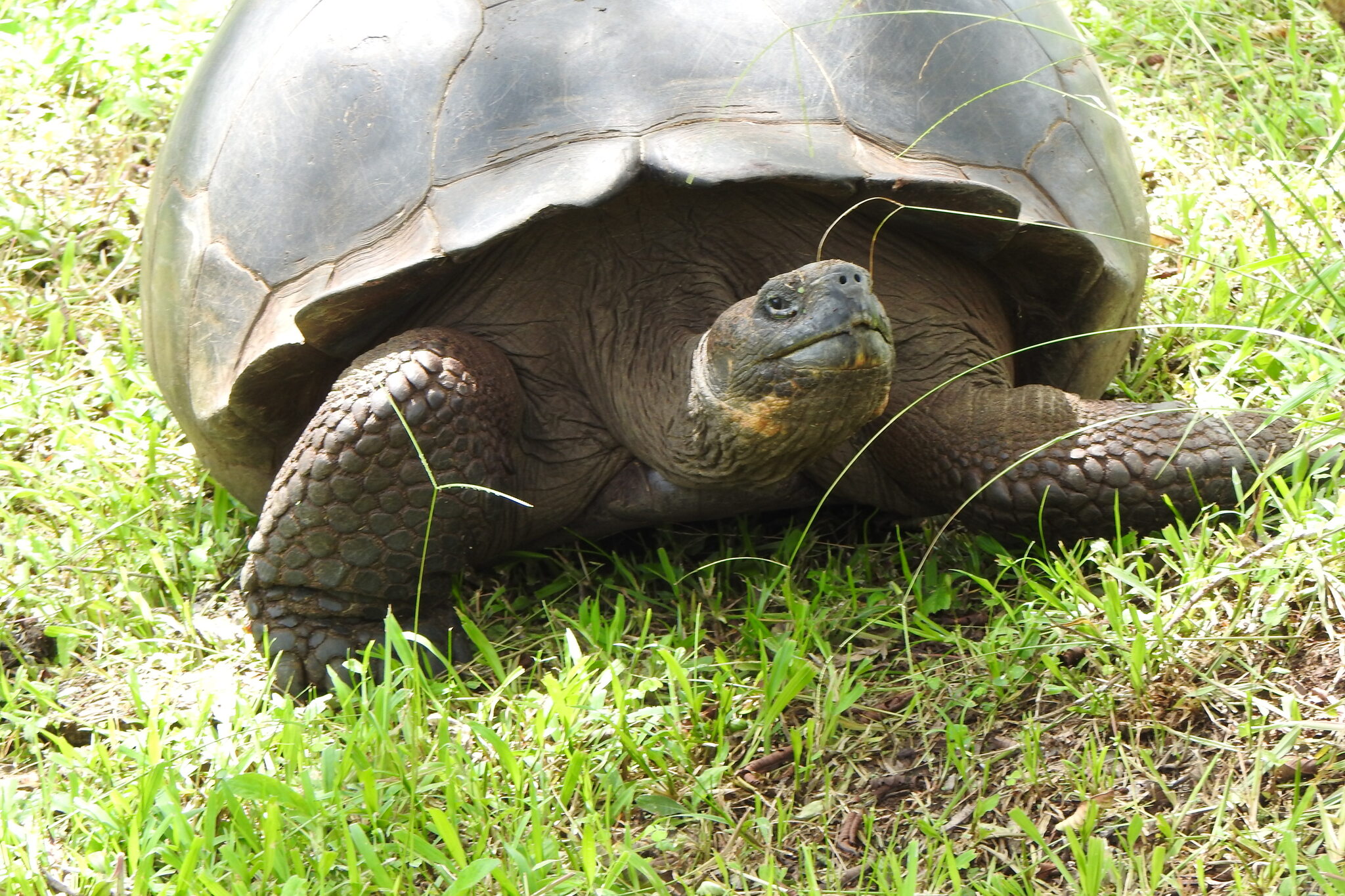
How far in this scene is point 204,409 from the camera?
10.6 ft

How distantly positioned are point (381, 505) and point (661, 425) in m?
0.59

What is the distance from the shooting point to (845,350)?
2.53m

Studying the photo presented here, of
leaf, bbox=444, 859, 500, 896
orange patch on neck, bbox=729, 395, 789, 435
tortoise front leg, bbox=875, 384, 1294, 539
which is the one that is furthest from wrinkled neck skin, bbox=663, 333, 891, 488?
leaf, bbox=444, 859, 500, 896

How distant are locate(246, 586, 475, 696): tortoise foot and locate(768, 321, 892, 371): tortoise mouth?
3.17ft

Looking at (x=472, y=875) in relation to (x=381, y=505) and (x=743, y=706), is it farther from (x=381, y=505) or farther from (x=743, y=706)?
(x=381, y=505)

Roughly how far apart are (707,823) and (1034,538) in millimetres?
1037

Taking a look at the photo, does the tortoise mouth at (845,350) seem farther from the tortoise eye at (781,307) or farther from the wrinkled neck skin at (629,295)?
the wrinkled neck skin at (629,295)

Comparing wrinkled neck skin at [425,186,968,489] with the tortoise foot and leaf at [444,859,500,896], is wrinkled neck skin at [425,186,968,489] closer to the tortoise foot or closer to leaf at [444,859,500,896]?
the tortoise foot

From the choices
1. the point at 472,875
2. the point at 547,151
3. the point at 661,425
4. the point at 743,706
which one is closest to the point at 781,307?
the point at 661,425

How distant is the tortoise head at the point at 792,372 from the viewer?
2527 mm

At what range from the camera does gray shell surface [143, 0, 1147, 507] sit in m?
2.89

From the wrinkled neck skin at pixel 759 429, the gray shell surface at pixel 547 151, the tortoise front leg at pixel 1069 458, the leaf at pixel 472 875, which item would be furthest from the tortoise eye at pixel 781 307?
the leaf at pixel 472 875

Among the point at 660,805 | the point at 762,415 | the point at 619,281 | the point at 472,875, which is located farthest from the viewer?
the point at 619,281

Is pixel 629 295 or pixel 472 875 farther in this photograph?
pixel 629 295
